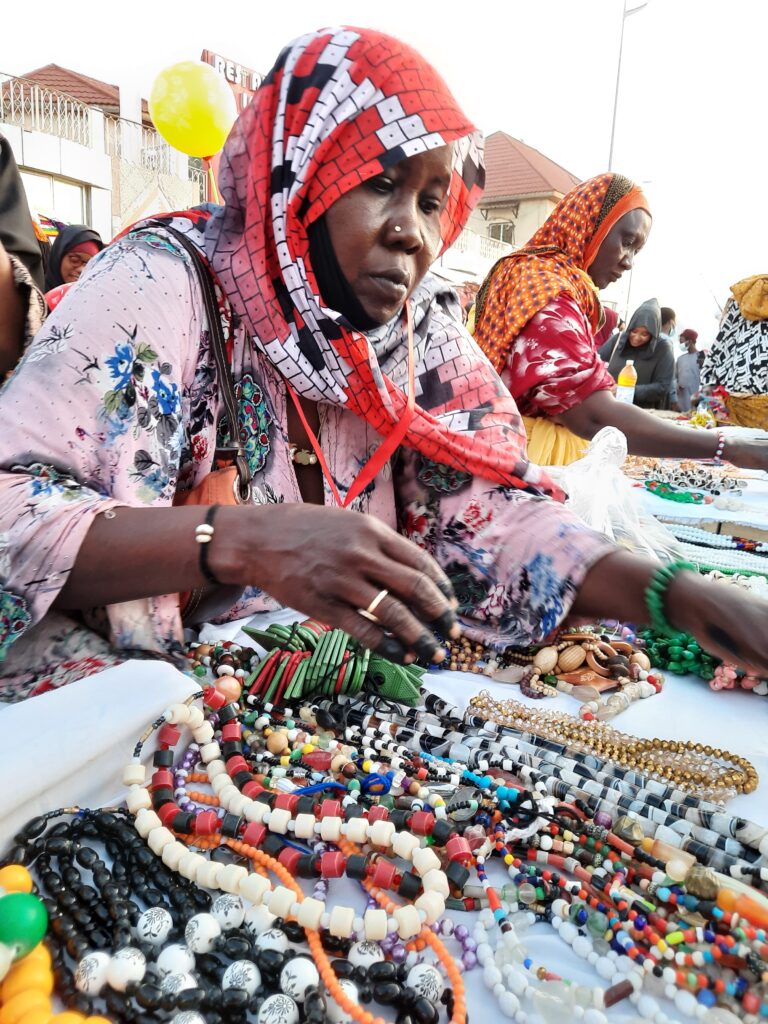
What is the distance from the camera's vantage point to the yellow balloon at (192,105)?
3.35m

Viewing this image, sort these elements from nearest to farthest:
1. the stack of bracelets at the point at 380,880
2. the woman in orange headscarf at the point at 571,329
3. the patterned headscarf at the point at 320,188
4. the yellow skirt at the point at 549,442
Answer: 1. the stack of bracelets at the point at 380,880
2. the patterned headscarf at the point at 320,188
3. the woman in orange headscarf at the point at 571,329
4. the yellow skirt at the point at 549,442

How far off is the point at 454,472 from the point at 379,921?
35.3 inches

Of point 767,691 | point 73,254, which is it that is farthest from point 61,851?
point 73,254

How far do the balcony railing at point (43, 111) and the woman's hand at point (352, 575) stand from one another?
44.4 feet

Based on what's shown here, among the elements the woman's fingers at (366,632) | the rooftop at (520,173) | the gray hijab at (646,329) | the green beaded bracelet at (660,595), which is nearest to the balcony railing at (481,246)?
the rooftop at (520,173)

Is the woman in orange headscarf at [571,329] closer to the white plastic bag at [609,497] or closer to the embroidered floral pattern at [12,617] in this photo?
the white plastic bag at [609,497]

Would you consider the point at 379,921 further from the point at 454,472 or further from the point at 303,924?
the point at 454,472

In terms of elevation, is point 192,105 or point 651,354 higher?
point 192,105

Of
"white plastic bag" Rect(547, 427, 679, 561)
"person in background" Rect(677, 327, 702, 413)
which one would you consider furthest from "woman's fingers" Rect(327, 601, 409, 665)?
"person in background" Rect(677, 327, 702, 413)

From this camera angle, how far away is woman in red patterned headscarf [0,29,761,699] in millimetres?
921

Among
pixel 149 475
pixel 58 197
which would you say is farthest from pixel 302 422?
pixel 58 197

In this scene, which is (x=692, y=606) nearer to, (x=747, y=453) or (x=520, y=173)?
(x=747, y=453)

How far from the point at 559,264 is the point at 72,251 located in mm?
2857

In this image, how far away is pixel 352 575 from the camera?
806 millimetres
